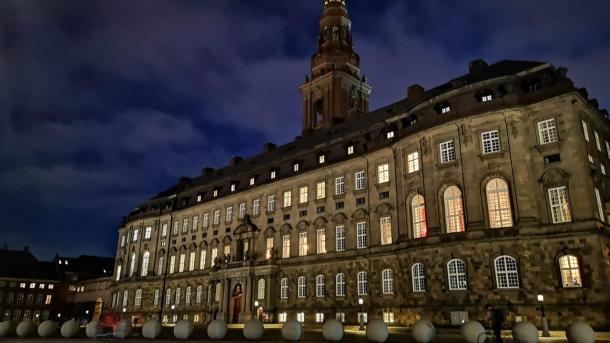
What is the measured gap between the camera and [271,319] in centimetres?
5122

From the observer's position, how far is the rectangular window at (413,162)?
41125mm

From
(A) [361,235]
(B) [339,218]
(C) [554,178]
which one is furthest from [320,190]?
(C) [554,178]

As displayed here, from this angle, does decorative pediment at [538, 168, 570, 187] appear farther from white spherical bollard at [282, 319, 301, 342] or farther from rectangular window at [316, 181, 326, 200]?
rectangular window at [316, 181, 326, 200]

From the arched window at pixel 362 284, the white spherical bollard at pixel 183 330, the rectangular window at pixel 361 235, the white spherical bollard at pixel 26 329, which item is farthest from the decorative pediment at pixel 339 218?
the white spherical bollard at pixel 26 329

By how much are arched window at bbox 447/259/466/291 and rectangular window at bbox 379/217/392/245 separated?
817cm

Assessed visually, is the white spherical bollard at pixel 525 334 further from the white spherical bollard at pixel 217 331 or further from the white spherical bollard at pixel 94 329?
the white spherical bollard at pixel 94 329

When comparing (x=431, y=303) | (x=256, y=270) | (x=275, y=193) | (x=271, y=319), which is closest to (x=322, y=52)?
(x=275, y=193)

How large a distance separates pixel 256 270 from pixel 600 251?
35.8 metres

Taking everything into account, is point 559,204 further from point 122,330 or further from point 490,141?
point 122,330

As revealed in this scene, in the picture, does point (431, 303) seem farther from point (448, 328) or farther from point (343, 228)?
point (343, 228)

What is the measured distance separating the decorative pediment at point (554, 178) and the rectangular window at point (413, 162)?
10377 millimetres

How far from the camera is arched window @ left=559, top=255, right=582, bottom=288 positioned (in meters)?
30.9

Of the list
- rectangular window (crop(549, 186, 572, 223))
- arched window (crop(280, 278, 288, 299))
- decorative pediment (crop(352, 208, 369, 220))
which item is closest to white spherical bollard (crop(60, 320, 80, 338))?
arched window (crop(280, 278, 288, 299))

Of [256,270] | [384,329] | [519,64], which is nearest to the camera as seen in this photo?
[384,329]
